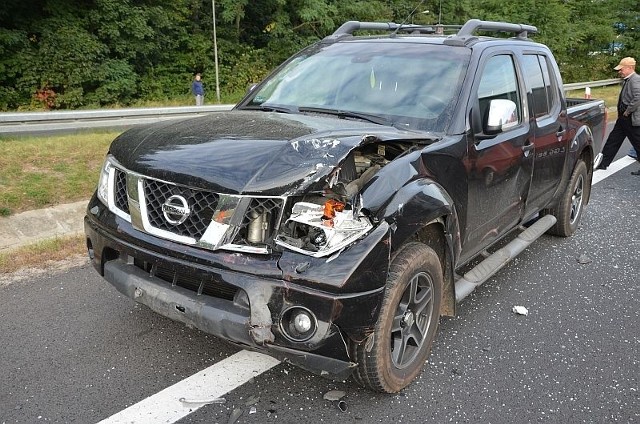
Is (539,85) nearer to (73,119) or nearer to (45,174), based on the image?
(45,174)

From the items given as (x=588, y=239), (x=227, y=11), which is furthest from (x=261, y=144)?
(x=227, y=11)

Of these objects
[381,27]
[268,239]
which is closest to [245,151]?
[268,239]

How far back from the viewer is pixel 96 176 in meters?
6.76

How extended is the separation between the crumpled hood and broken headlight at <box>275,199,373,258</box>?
13 centimetres

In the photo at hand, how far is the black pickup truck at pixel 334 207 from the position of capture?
100.0 inches

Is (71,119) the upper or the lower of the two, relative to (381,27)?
lower

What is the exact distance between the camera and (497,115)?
355 centimetres

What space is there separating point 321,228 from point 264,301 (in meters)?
0.41

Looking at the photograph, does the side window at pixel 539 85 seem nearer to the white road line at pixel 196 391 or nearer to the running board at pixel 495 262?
the running board at pixel 495 262

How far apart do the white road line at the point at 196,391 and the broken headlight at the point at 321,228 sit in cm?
99

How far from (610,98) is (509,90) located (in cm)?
1997

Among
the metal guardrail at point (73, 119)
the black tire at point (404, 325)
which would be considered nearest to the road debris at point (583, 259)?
the black tire at point (404, 325)

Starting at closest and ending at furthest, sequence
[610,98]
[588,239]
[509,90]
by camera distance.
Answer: [509,90] → [588,239] → [610,98]

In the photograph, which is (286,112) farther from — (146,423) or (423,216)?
(146,423)
